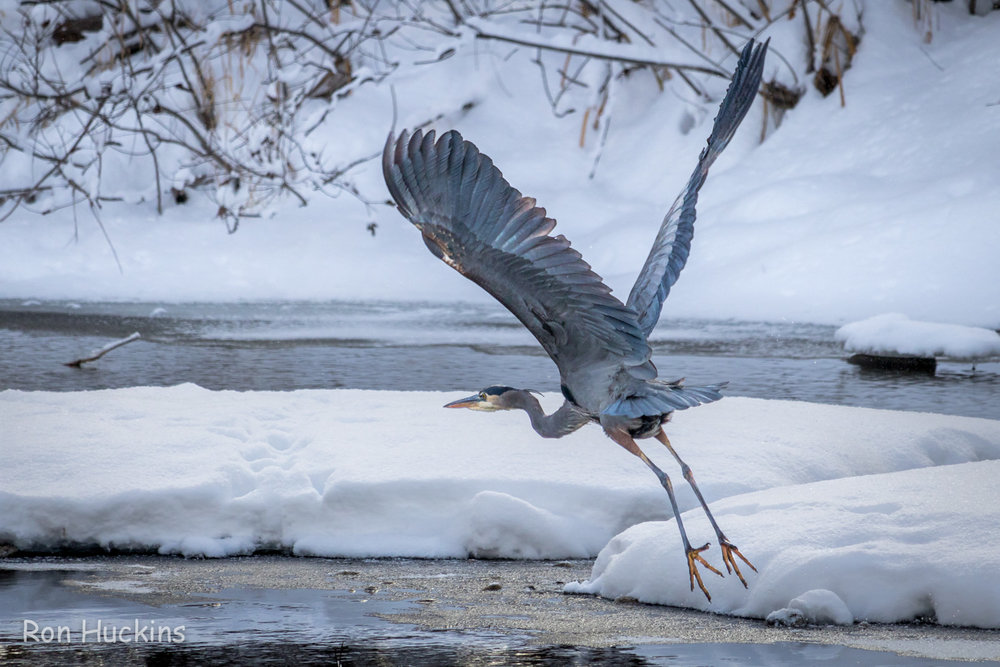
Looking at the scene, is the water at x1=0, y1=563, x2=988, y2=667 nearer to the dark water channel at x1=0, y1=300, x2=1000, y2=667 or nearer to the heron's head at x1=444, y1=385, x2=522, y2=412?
the dark water channel at x1=0, y1=300, x2=1000, y2=667

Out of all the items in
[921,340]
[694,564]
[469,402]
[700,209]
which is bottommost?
[694,564]

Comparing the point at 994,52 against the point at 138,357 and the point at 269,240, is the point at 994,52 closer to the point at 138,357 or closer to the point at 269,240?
the point at 269,240

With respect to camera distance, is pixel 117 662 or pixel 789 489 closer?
pixel 117 662

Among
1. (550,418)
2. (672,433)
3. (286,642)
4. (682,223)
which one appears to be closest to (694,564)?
(550,418)

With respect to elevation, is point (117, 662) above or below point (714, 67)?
below

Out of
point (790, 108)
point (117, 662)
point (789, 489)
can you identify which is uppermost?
point (790, 108)

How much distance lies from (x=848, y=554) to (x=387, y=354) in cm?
494

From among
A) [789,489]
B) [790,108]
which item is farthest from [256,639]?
[790,108]

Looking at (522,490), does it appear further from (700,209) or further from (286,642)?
(700,209)

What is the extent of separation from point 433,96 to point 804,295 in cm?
526

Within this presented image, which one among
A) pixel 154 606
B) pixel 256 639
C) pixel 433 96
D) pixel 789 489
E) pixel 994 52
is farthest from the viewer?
pixel 433 96

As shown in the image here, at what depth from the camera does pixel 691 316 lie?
359 inches

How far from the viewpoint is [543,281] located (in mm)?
3246

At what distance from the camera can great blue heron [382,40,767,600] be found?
10.6ft
